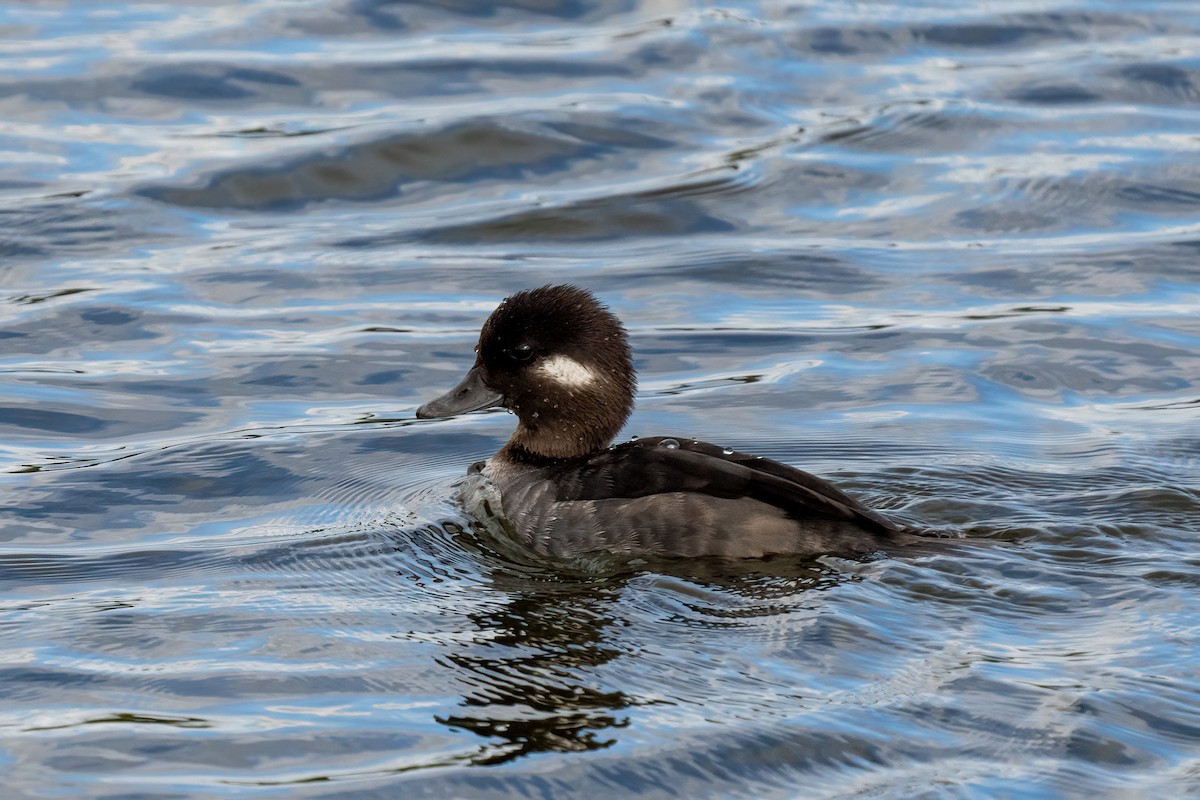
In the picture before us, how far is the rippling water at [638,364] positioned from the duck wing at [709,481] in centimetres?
31

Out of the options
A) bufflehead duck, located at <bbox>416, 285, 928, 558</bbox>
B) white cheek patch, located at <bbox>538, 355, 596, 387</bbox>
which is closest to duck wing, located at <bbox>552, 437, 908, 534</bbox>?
bufflehead duck, located at <bbox>416, 285, 928, 558</bbox>

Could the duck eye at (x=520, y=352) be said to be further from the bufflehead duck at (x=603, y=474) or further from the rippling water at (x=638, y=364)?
the rippling water at (x=638, y=364)

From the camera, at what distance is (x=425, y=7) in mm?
17250

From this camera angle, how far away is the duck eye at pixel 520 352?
8.37m

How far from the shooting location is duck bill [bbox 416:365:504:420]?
28.2 feet

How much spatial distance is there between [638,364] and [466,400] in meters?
2.16

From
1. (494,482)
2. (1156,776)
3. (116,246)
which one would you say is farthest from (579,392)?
(116,246)

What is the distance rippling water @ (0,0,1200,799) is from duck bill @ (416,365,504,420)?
1.37ft

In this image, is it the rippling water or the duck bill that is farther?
the duck bill

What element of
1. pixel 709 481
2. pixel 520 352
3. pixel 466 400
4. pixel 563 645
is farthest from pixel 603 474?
pixel 563 645

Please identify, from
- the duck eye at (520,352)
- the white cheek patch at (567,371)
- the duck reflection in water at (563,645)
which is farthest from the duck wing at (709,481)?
the duck eye at (520,352)

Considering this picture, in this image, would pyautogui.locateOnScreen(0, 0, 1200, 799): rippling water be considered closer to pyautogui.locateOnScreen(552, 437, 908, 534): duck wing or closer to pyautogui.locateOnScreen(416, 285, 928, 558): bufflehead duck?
pyautogui.locateOnScreen(416, 285, 928, 558): bufflehead duck

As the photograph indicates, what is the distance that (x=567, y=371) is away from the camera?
27.3ft

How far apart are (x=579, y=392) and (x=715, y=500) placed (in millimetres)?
1148
